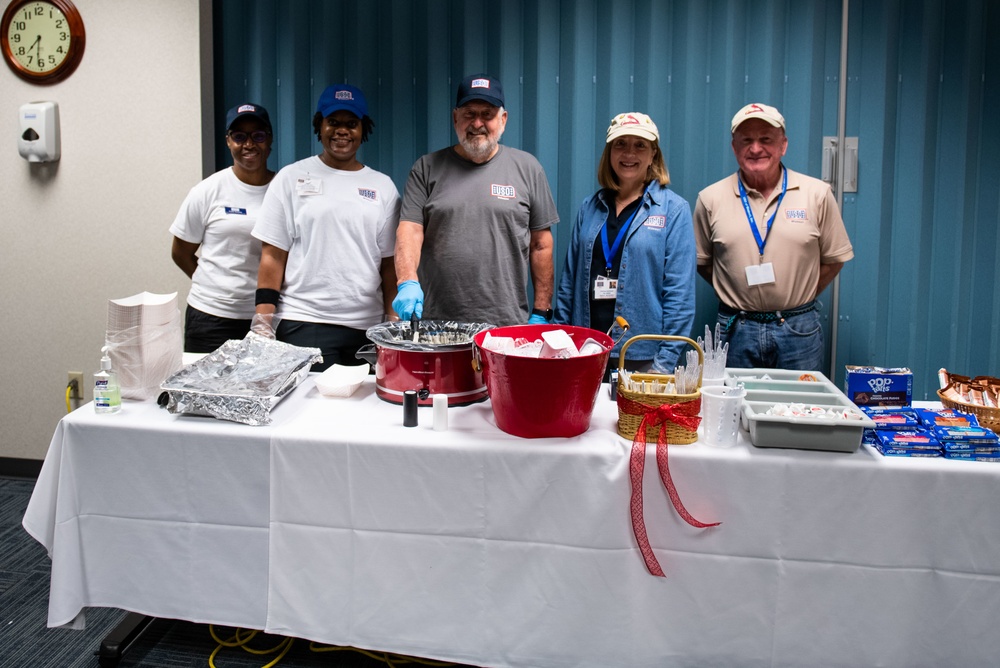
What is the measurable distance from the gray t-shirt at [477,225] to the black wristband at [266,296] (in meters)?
0.53

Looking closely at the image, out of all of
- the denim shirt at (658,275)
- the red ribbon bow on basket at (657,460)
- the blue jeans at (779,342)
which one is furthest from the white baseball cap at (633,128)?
the red ribbon bow on basket at (657,460)

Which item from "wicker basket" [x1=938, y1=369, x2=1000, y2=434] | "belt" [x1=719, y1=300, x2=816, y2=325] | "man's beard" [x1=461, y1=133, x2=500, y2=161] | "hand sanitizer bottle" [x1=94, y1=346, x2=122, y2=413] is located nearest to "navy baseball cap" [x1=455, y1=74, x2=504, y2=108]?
"man's beard" [x1=461, y1=133, x2=500, y2=161]

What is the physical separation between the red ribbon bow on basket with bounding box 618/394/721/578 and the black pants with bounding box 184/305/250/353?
181 centimetres

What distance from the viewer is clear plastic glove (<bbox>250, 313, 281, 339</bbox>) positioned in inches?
98.4

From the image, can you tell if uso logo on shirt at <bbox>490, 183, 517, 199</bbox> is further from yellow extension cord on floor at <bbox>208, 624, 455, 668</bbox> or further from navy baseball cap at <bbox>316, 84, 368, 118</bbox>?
yellow extension cord on floor at <bbox>208, 624, 455, 668</bbox>

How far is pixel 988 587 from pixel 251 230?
2529 millimetres

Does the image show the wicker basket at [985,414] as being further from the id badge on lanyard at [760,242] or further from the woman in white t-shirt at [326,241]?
the woman in white t-shirt at [326,241]

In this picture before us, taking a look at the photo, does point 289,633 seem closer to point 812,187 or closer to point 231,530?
point 231,530

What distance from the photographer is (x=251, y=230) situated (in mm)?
2811

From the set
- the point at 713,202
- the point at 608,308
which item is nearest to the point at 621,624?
the point at 608,308

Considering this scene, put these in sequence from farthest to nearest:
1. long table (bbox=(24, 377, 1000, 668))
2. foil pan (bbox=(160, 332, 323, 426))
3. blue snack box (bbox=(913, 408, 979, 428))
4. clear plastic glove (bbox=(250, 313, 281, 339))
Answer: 1. clear plastic glove (bbox=(250, 313, 281, 339))
2. foil pan (bbox=(160, 332, 323, 426))
3. blue snack box (bbox=(913, 408, 979, 428))
4. long table (bbox=(24, 377, 1000, 668))

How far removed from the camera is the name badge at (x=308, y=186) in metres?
2.58

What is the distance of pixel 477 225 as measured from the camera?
2605 mm

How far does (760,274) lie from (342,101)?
5.30ft
